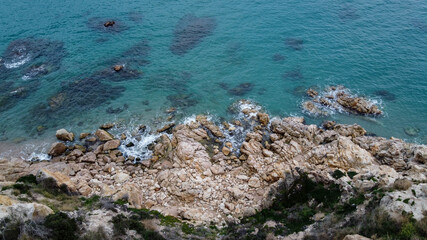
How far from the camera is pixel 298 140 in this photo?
35656 millimetres

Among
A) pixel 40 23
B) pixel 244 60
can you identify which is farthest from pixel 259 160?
pixel 40 23

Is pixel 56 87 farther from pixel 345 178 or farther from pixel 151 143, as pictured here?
pixel 345 178

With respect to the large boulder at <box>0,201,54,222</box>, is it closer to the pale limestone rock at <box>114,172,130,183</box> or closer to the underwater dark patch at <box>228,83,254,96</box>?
the pale limestone rock at <box>114,172,130,183</box>

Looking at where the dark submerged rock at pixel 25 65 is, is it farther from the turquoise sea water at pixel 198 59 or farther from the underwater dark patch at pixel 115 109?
the underwater dark patch at pixel 115 109

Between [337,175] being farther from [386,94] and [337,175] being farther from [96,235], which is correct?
[386,94]

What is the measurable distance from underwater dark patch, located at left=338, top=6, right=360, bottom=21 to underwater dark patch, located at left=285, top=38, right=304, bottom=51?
559 inches

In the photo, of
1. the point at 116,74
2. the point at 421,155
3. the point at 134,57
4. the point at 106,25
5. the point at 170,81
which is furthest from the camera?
the point at 106,25

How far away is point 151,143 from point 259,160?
14488 mm

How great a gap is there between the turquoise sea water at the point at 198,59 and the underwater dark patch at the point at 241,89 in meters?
0.26

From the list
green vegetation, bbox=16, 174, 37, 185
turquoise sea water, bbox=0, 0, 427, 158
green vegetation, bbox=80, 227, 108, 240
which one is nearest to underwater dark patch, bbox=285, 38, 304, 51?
turquoise sea water, bbox=0, 0, 427, 158

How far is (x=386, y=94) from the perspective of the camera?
1767 inches

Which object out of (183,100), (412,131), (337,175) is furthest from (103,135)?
(412,131)

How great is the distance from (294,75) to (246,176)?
24.6 meters

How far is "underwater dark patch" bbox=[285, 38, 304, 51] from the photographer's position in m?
54.3
